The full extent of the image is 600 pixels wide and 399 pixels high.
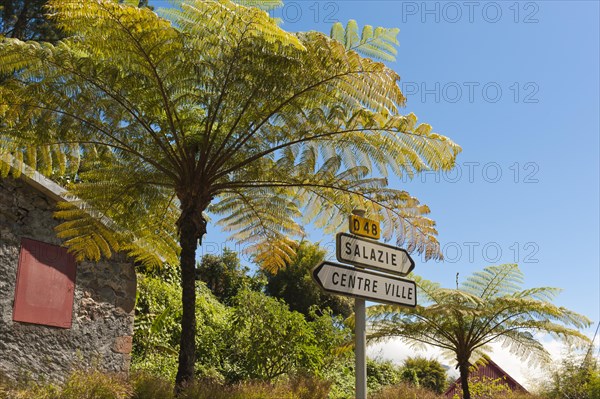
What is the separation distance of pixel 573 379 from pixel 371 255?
47.9ft

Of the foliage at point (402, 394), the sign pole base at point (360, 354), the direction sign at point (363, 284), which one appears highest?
the direction sign at point (363, 284)

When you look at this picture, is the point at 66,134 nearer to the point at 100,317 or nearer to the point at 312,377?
the point at 100,317

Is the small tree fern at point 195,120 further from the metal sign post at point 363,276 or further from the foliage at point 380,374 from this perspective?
the foliage at point 380,374

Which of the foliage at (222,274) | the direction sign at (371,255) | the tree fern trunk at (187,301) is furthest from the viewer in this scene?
the foliage at (222,274)

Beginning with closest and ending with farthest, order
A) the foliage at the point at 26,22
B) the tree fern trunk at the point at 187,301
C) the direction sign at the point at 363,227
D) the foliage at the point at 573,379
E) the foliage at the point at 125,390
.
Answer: the direction sign at the point at 363,227 → the foliage at the point at 125,390 → the tree fern trunk at the point at 187,301 → the foliage at the point at 573,379 → the foliage at the point at 26,22

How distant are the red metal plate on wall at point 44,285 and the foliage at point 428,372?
538 inches

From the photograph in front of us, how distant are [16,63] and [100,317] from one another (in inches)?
170

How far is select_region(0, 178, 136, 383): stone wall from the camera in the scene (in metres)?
9.62

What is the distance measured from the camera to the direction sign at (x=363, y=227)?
19.2 feet

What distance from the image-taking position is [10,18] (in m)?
20.0

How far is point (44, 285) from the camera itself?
10109 mm

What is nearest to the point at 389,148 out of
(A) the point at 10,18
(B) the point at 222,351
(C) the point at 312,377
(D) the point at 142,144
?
(D) the point at 142,144

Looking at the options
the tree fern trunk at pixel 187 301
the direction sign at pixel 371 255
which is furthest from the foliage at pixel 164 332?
the direction sign at pixel 371 255

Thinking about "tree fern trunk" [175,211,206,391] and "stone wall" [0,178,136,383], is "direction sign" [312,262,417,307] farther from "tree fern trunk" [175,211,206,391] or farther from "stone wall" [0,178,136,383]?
"stone wall" [0,178,136,383]
